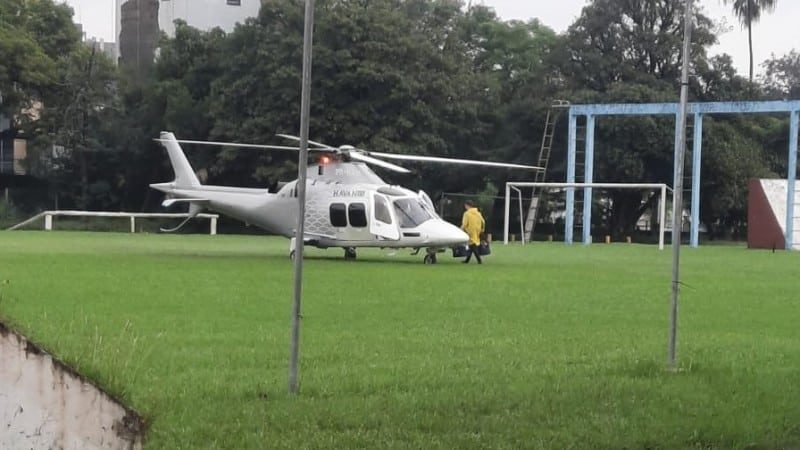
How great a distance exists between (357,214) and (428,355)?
50.2 ft

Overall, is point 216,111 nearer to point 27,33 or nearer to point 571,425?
point 27,33

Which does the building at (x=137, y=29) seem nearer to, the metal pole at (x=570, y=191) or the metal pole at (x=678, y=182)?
the metal pole at (x=570, y=191)

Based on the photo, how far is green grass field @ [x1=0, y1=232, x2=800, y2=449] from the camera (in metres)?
6.28

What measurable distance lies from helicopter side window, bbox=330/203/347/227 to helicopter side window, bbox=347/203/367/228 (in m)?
0.14

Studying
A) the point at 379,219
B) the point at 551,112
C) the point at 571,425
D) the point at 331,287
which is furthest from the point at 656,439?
the point at 551,112

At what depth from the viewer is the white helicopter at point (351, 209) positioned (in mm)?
23797

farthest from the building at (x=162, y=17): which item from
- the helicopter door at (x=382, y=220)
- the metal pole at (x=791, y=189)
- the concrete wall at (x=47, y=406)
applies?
the concrete wall at (x=47, y=406)

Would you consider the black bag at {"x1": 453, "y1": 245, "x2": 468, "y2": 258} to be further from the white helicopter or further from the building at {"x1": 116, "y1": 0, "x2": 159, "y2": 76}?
the building at {"x1": 116, "y1": 0, "x2": 159, "y2": 76}

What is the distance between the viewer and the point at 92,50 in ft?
178

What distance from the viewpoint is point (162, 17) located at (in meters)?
65.1

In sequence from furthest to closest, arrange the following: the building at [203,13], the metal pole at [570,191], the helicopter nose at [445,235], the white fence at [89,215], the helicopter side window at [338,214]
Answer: the building at [203,13] → the white fence at [89,215] → the metal pole at [570,191] → the helicopter side window at [338,214] → the helicopter nose at [445,235]

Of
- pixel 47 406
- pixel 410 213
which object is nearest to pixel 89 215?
pixel 410 213

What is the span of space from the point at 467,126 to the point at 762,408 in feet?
139

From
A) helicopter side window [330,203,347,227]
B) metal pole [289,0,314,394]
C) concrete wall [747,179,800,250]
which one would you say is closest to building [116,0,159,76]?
concrete wall [747,179,800,250]
